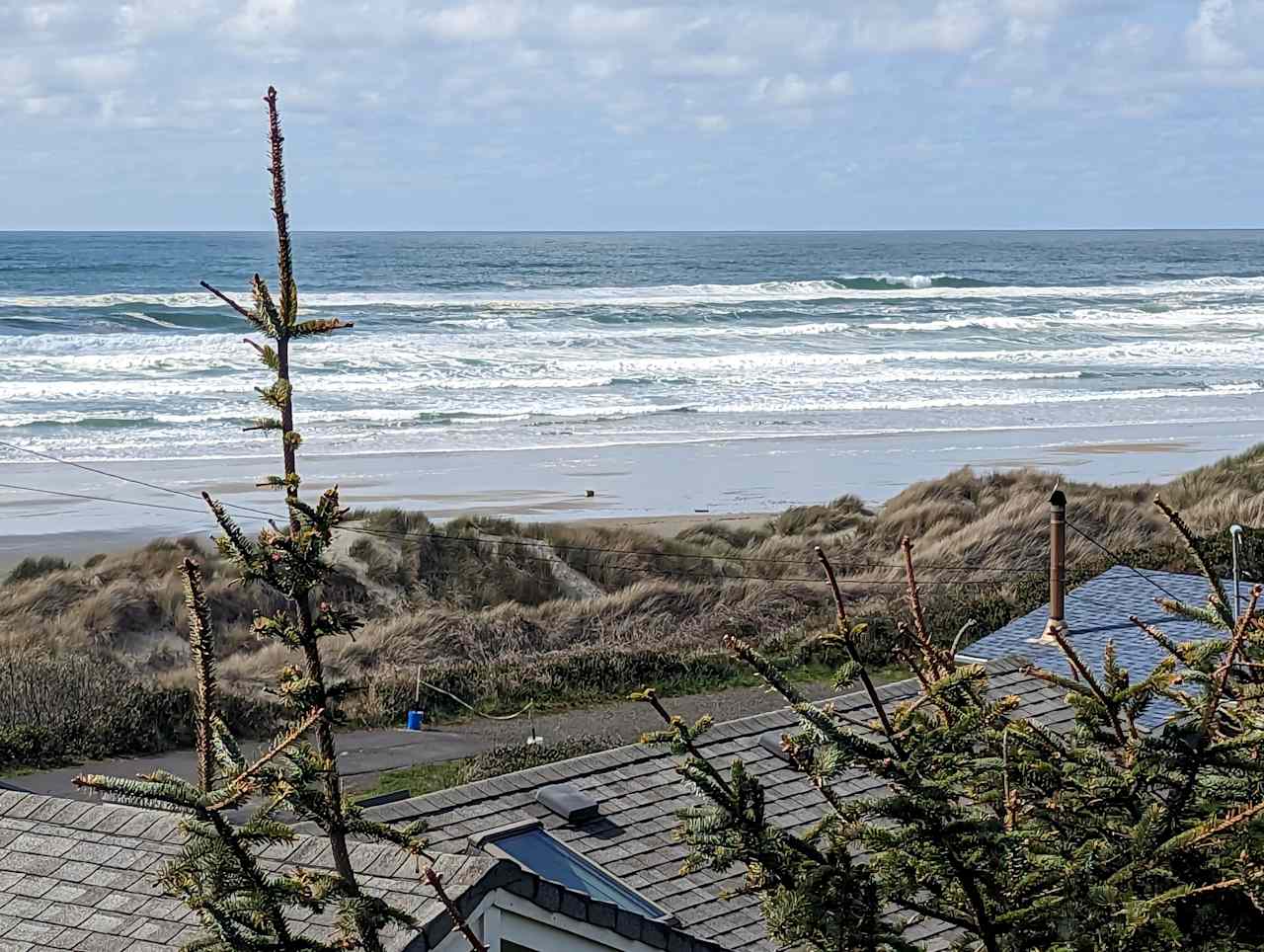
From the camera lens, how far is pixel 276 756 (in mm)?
3279

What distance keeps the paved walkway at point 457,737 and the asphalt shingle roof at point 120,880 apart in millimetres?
9715

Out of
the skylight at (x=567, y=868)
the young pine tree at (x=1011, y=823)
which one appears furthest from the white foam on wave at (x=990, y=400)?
the young pine tree at (x=1011, y=823)

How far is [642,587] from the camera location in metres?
23.0

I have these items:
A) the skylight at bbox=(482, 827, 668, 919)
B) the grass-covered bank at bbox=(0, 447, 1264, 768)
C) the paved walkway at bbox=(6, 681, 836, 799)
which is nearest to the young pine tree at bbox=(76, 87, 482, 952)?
the skylight at bbox=(482, 827, 668, 919)

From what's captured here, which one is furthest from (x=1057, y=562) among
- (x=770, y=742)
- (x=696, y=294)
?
(x=696, y=294)

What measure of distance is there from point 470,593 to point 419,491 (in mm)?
7818

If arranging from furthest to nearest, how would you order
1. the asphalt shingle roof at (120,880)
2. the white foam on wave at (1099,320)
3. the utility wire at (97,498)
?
the white foam on wave at (1099,320) → the utility wire at (97,498) → the asphalt shingle roof at (120,880)

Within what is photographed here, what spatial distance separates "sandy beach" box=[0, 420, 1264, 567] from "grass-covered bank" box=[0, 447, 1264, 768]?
270 cm

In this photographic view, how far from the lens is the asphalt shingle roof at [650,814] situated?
7.92 meters

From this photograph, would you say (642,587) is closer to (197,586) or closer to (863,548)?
(863,548)

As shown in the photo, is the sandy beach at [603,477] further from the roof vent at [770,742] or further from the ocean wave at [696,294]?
the ocean wave at [696,294]

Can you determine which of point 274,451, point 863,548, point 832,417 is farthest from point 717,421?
point 863,548

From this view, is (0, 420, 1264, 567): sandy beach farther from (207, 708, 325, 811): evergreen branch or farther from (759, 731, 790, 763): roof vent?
(207, 708, 325, 811): evergreen branch

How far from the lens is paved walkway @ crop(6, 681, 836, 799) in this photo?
16078 millimetres
